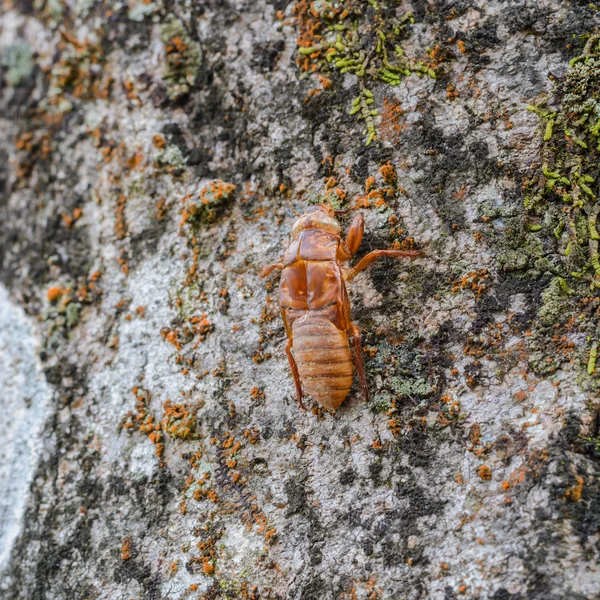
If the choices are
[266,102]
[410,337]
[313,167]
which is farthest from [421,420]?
[266,102]

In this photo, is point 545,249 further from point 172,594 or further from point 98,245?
point 98,245

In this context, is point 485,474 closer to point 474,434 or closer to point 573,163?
point 474,434

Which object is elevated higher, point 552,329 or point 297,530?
point 552,329

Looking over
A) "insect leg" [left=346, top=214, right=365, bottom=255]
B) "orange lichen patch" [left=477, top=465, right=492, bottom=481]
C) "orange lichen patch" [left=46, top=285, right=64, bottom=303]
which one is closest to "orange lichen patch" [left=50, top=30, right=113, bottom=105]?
"orange lichen patch" [left=46, top=285, right=64, bottom=303]

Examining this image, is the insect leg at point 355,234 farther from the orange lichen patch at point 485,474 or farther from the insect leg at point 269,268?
the orange lichen patch at point 485,474

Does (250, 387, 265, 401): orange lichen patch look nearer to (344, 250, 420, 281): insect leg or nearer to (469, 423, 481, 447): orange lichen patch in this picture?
(344, 250, 420, 281): insect leg

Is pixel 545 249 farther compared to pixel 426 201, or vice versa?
pixel 426 201
